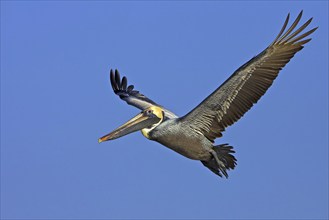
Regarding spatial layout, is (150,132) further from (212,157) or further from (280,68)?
(280,68)

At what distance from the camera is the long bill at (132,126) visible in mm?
11523

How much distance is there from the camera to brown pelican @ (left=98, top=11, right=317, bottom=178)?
36.4 ft

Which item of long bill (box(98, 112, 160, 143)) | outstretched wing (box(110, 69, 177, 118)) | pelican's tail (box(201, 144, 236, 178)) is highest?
outstretched wing (box(110, 69, 177, 118))

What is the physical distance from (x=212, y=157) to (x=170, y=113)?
59.2 inches

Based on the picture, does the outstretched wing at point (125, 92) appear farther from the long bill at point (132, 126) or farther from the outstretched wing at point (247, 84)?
the outstretched wing at point (247, 84)

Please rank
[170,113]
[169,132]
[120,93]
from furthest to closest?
[120,93] < [170,113] < [169,132]

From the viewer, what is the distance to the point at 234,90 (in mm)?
11141

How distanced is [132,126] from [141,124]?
0.51 feet

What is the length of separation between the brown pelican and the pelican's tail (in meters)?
0.02

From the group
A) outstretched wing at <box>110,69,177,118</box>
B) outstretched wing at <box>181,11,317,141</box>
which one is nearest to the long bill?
outstretched wing at <box>181,11,317,141</box>

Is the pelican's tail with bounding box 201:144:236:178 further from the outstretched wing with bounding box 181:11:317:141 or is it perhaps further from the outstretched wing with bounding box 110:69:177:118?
the outstretched wing with bounding box 110:69:177:118

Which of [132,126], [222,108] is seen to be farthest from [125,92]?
[222,108]

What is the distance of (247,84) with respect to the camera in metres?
11.2

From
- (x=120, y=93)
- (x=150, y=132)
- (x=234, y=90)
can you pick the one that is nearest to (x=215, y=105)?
(x=234, y=90)
